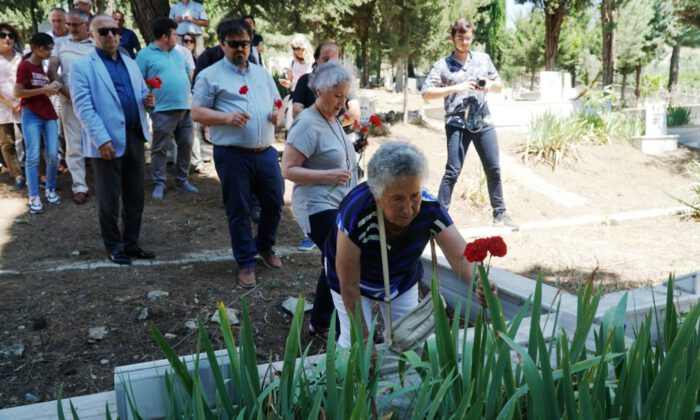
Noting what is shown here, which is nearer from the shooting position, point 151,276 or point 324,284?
point 324,284

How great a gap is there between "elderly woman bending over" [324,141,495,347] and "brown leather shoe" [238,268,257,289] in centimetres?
172

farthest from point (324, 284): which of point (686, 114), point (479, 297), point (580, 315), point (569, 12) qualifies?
point (569, 12)

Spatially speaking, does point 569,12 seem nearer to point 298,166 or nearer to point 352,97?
point 352,97

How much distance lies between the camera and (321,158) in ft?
12.2

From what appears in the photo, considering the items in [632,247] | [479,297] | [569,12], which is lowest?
[632,247]

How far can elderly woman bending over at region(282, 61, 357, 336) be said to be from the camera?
3.55 meters

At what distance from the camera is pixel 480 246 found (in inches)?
73.8

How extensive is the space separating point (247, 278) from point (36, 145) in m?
3.17

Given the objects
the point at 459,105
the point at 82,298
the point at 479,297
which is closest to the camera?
the point at 479,297

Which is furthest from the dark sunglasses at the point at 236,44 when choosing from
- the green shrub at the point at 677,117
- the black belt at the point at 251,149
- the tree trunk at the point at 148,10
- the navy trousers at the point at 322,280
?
the green shrub at the point at 677,117

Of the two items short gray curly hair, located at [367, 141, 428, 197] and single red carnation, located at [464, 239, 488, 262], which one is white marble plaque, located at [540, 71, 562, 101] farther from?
single red carnation, located at [464, 239, 488, 262]

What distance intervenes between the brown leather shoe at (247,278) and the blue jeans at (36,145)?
9.77 feet

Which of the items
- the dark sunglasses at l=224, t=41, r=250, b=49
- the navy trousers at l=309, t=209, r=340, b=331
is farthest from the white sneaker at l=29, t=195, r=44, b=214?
the navy trousers at l=309, t=209, r=340, b=331

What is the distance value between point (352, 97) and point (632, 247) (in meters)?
2.88
